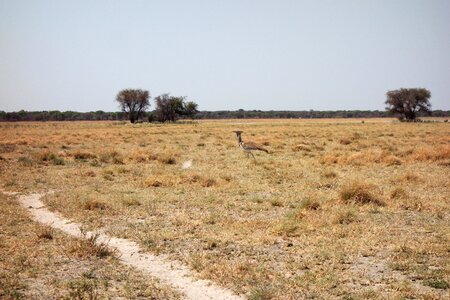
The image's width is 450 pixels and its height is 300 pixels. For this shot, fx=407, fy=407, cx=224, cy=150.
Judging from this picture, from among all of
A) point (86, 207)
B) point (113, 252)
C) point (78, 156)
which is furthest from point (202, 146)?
point (113, 252)

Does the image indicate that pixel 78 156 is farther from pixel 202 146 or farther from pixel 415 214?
pixel 415 214

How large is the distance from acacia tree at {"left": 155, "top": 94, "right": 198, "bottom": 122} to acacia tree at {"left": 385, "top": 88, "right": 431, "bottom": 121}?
1846 inches

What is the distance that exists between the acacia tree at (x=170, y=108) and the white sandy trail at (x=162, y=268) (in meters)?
88.0

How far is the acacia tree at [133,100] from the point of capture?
94.3 metres

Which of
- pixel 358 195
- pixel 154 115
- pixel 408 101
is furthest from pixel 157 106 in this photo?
pixel 358 195

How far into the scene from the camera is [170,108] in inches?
3868

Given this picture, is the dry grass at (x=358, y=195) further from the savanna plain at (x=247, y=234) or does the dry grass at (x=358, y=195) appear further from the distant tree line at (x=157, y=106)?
the distant tree line at (x=157, y=106)

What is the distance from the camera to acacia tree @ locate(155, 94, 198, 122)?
319 feet

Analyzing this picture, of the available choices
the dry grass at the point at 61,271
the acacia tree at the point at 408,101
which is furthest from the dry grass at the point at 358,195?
the acacia tree at the point at 408,101

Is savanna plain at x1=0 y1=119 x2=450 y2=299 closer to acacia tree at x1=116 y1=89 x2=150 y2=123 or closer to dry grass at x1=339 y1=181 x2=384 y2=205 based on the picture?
dry grass at x1=339 y1=181 x2=384 y2=205

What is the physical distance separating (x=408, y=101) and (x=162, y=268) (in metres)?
Result: 93.7

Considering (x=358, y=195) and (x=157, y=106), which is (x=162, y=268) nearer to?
(x=358, y=195)

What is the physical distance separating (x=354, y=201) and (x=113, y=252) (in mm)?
6936

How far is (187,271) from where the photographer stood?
7.16m
